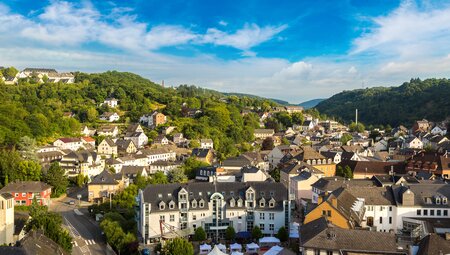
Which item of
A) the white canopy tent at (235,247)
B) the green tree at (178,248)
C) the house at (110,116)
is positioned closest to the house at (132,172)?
the white canopy tent at (235,247)

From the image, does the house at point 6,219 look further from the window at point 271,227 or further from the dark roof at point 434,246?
the dark roof at point 434,246

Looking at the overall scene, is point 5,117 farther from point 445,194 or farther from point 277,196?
point 445,194

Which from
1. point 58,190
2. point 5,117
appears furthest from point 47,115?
point 58,190

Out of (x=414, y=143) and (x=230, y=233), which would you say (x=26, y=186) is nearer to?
(x=230, y=233)

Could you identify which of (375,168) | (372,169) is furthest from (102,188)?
(375,168)

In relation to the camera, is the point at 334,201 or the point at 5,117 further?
the point at 5,117

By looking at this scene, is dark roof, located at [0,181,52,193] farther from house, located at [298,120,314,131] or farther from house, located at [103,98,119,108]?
house, located at [298,120,314,131]
